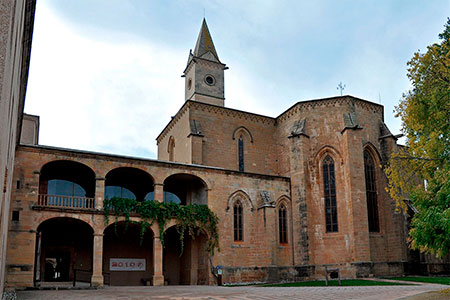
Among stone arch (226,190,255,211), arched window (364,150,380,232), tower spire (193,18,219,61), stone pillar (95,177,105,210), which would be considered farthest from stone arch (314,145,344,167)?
stone pillar (95,177,105,210)

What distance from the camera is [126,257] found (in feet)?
86.4

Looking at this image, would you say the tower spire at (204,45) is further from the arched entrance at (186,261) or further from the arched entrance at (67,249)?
the arched entrance at (67,249)

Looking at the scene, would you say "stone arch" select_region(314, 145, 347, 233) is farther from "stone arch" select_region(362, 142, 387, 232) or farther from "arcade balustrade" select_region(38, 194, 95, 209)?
"arcade balustrade" select_region(38, 194, 95, 209)

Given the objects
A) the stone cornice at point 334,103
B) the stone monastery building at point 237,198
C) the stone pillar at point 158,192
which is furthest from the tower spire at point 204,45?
the stone pillar at point 158,192

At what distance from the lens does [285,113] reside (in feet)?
109

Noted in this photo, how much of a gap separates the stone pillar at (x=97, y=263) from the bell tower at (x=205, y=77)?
54.0ft

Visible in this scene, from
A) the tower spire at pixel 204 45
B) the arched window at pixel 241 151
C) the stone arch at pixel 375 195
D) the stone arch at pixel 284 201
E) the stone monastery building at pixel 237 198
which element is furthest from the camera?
the tower spire at pixel 204 45

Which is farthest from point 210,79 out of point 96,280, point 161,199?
point 96,280

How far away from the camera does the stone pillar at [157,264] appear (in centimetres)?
2334

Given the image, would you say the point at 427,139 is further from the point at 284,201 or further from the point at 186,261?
the point at 186,261

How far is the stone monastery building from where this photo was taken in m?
23.9

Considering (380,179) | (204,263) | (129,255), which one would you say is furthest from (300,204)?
(129,255)

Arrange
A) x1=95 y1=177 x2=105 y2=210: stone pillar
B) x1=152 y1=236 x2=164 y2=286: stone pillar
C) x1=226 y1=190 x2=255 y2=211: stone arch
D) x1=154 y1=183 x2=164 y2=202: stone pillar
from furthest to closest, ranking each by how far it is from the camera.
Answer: x1=226 y1=190 x2=255 y2=211: stone arch
x1=154 y1=183 x2=164 y2=202: stone pillar
x1=152 y1=236 x2=164 y2=286: stone pillar
x1=95 y1=177 x2=105 y2=210: stone pillar

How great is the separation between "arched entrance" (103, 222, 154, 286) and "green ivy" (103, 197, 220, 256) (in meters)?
1.81
